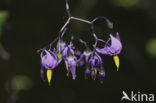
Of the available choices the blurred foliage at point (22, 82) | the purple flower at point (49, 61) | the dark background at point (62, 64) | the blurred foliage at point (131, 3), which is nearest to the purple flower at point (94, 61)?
the purple flower at point (49, 61)

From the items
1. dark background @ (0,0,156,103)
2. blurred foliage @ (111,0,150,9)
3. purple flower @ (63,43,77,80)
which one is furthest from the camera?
blurred foliage @ (111,0,150,9)

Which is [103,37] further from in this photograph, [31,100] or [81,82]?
[31,100]

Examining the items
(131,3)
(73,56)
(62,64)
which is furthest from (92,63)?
(131,3)

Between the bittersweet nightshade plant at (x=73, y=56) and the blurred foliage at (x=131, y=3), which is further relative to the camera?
the blurred foliage at (x=131, y=3)

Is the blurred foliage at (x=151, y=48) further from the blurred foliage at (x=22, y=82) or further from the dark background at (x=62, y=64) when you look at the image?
the blurred foliage at (x=22, y=82)

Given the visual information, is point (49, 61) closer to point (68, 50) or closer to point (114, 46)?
point (68, 50)

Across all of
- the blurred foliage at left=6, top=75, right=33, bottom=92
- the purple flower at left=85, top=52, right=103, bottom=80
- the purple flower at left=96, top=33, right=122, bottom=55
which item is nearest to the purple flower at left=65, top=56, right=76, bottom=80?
the purple flower at left=85, top=52, right=103, bottom=80

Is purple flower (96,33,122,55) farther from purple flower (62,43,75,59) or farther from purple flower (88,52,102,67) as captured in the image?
purple flower (62,43,75,59)
